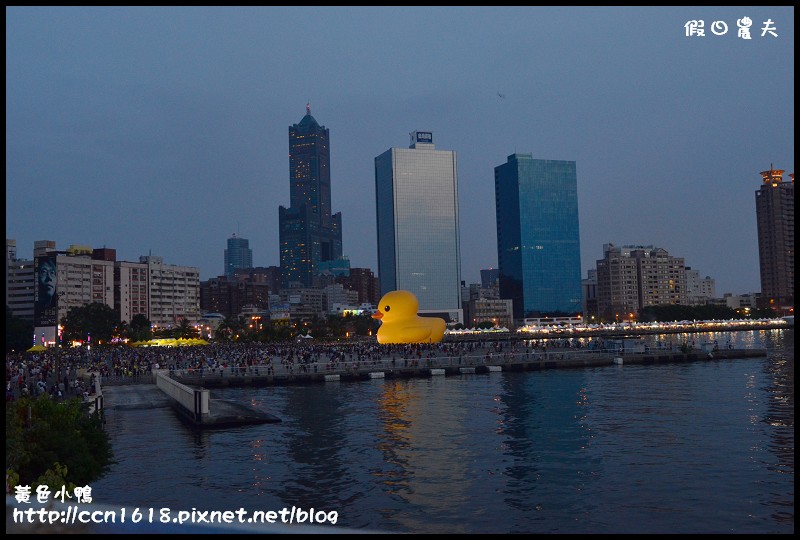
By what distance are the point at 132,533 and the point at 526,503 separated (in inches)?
619

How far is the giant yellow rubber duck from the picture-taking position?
8331cm

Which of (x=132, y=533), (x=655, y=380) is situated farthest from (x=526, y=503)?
(x=655, y=380)

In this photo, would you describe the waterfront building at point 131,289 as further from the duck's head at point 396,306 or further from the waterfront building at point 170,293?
the duck's head at point 396,306

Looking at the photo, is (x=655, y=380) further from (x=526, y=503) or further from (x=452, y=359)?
(x=526, y=503)

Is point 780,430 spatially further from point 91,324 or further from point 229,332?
point 229,332

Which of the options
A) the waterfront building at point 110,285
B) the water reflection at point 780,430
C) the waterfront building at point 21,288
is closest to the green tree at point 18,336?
the waterfront building at point 110,285

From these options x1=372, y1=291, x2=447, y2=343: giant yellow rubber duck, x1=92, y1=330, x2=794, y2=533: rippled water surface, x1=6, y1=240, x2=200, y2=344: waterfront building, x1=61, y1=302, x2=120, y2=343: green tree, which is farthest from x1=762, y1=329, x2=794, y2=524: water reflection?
x1=6, y1=240, x2=200, y2=344: waterfront building

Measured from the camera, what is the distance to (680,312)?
196000mm

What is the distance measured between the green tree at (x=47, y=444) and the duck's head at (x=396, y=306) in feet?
201

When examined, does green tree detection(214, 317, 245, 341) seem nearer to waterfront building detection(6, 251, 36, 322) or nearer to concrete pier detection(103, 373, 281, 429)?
waterfront building detection(6, 251, 36, 322)

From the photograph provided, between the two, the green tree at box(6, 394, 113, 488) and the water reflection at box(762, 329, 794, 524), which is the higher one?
the green tree at box(6, 394, 113, 488)

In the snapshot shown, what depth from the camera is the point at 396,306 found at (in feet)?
273

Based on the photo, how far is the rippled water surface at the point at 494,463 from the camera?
60.1ft

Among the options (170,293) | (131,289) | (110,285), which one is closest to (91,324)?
(110,285)
